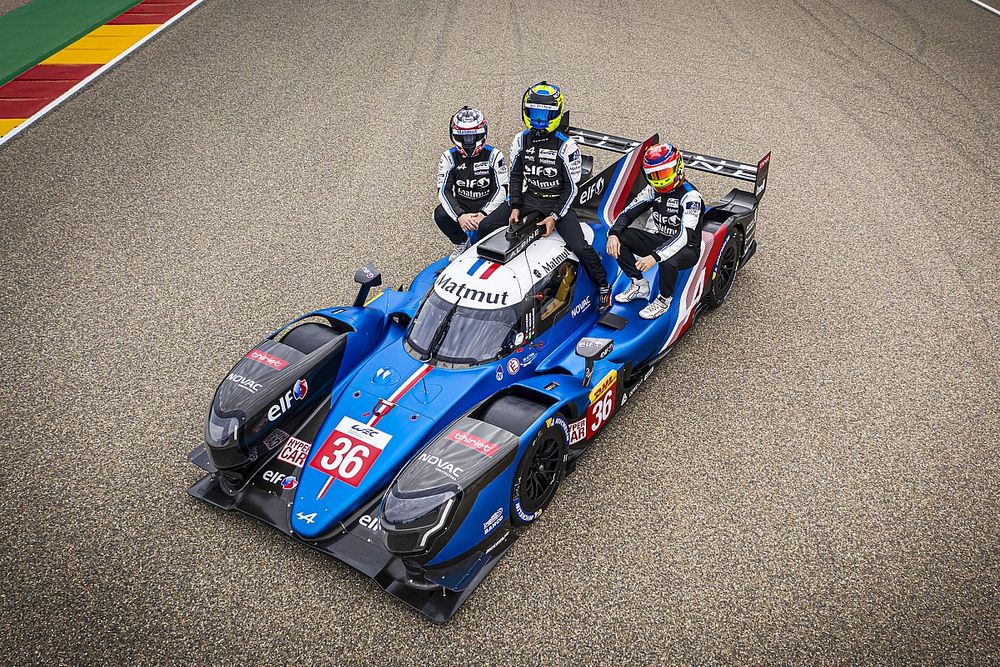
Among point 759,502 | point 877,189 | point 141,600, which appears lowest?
point 141,600

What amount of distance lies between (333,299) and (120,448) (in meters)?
2.44

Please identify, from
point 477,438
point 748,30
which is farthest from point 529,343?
point 748,30

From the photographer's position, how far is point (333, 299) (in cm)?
752

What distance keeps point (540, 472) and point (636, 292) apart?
6.63ft

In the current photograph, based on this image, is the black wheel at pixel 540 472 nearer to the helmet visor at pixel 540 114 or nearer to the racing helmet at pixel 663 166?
the racing helmet at pixel 663 166

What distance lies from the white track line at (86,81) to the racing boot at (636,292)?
9.18 m

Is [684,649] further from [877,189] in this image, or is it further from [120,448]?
[877,189]

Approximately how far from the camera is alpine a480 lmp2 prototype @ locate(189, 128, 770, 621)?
15.0 feet

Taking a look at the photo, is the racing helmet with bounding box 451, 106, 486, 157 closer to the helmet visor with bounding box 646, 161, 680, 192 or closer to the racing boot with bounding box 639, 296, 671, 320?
the helmet visor with bounding box 646, 161, 680, 192

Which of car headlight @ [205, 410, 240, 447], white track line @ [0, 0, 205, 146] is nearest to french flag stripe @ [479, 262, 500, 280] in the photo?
car headlight @ [205, 410, 240, 447]

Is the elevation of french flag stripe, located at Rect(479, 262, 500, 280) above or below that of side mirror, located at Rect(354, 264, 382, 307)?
above

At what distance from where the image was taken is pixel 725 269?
724cm

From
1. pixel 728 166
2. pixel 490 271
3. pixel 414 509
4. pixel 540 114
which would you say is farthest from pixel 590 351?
pixel 728 166

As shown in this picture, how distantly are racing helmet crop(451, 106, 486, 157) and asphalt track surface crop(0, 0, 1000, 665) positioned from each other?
65.1 inches
